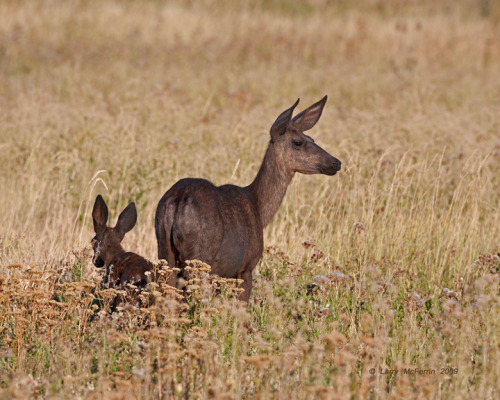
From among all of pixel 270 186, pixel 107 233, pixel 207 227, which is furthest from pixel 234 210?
pixel 107 233

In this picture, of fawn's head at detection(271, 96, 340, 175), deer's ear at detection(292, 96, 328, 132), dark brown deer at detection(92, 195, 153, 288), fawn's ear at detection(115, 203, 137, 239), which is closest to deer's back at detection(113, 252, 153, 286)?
dark brown deer at detection(92, 195, 153, 288)

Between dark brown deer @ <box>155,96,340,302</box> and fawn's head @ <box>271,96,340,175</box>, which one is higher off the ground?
fawn's head @ <box>271,96,340,175</box>

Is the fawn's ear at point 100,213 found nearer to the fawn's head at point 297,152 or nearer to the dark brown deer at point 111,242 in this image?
the dark brown deer at point 111,242

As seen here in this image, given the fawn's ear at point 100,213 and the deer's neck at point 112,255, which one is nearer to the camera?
the fawn's ear at point 100,213

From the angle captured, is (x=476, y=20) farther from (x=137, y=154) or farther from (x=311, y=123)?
(x=311, y=123)

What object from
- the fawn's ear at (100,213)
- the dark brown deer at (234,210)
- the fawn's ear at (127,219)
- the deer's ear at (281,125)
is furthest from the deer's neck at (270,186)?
the fawn's ear at (100,213)

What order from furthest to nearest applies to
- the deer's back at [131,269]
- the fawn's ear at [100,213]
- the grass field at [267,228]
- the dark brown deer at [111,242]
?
the fawn's ear at [100,213], the dark brown deer at [111,242], the deer's back at [131,269], the grass field at [267,228]

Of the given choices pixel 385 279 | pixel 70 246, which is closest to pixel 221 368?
pixel 385 279

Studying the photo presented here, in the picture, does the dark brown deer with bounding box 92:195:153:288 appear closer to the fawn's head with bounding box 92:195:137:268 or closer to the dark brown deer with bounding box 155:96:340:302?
the fawn's head with bounding box 92:195:137:268

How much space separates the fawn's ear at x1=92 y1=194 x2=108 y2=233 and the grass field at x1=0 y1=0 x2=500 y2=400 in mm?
354

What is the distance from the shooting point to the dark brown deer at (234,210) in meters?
6.41

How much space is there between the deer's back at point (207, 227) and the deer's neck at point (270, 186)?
58cm

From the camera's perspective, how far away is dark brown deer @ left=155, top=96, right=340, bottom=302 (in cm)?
641

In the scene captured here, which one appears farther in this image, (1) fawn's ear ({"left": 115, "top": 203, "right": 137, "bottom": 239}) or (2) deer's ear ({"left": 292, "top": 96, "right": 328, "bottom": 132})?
(1) fawn's ear ({"left": 115, "top": 203, "right": 137, "bottom": 239})
